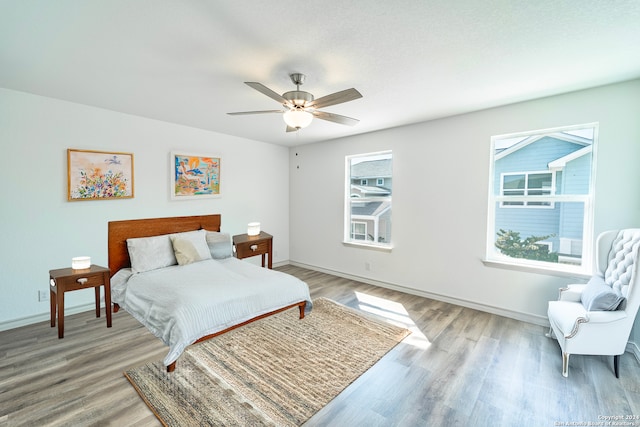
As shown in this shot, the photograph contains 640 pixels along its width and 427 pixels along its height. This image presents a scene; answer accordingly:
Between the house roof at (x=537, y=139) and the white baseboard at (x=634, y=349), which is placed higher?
the house roof at (x=537, y=139)

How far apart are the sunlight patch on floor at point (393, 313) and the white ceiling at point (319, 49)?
2.52 m

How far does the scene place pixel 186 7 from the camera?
1.61 m

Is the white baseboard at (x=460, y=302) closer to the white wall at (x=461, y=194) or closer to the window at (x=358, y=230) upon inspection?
the white wall at (x=461, y=194)

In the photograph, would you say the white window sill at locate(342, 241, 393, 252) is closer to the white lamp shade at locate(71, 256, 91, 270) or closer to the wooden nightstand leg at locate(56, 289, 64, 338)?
the white lamp shade at locate(71, 256, 91, 270)

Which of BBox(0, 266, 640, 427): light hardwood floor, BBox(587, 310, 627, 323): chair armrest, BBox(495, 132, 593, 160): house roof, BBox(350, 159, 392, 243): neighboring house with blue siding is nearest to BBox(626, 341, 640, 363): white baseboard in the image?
BBox(0, 266, 640, 427): light hardwood floor

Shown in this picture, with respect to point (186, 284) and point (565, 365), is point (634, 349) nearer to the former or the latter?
point (565, 365)

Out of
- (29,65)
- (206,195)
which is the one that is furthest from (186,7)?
(206,195)

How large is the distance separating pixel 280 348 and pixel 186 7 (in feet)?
8.89

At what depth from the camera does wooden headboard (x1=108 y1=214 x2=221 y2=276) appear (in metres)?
3.61

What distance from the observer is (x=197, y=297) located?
8.11ft

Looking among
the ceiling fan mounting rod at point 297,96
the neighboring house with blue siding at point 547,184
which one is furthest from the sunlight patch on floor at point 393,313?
the ceiling fan mounting rod at point 297,96

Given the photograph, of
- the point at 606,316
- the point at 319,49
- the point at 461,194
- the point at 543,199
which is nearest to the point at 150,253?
the point at 319,49

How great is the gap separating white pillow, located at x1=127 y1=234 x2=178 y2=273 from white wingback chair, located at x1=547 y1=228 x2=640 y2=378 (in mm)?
4119

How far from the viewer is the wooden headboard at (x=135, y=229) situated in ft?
11.8
